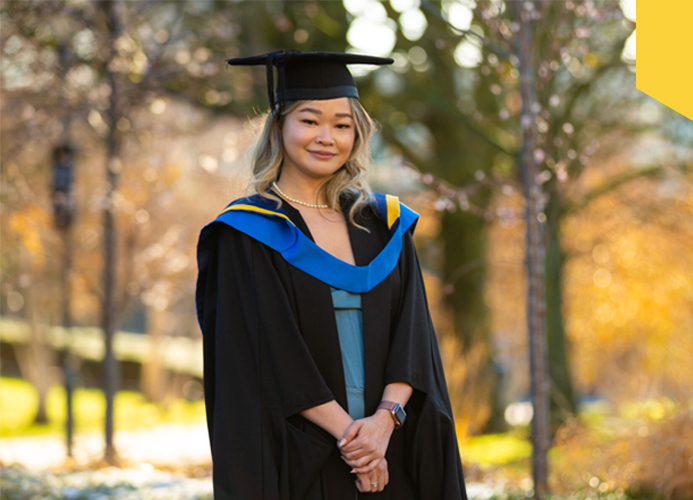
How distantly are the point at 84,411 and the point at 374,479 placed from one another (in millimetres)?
19271

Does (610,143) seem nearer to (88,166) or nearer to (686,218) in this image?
(686,218)

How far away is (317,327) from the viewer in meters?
2.06

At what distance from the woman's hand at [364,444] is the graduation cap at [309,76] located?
3.21 ft

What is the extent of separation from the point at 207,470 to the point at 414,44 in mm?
4933

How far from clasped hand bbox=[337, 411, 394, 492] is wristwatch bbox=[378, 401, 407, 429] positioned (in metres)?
0.01

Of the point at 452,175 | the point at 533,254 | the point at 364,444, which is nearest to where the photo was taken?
the point at 364,444

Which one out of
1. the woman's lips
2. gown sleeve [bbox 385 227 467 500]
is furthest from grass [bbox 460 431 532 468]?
the woman's lips

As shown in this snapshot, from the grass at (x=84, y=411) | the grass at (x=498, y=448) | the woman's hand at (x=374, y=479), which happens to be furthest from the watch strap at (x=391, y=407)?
the grass at (x=84, y=411)

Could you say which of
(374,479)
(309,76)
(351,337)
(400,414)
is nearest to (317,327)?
(351,337)

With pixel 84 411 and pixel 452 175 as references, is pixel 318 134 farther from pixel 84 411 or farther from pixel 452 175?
pixel 84 411

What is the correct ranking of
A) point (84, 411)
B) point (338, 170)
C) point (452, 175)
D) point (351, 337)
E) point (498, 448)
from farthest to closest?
point (84, 411)
point (452, 175)
point (498, 448)
point (338, 170)
point (351, 337)

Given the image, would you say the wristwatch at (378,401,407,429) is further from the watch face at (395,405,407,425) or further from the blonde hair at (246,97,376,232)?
the blonde hair at (246,97,376,232)

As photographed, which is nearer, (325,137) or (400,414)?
(400,414)

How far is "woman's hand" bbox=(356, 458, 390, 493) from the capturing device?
6.61 ft
